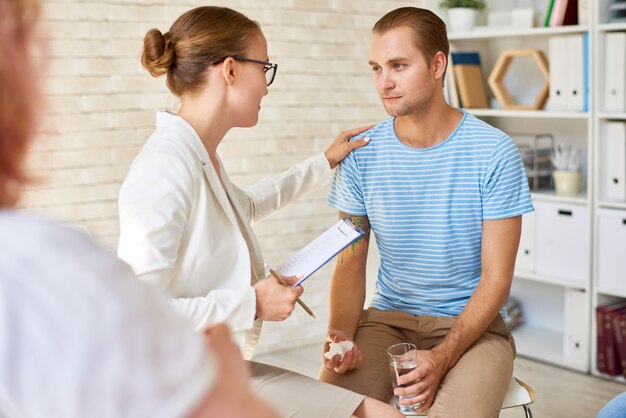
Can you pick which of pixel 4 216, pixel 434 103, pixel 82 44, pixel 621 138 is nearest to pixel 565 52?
pixel 621 138

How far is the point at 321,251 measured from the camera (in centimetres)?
172

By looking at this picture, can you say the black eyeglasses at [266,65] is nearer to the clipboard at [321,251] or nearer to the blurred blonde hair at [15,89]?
the clipboard at [321,251]

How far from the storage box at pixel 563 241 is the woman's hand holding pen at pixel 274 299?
2.11 meters

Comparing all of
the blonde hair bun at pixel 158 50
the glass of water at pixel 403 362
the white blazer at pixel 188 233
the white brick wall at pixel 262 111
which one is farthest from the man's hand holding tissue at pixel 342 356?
the white brick wall at pixel 262 111

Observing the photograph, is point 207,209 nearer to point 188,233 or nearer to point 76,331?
point 188,233

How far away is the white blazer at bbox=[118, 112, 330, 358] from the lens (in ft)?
4.97

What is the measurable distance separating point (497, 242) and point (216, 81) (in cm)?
77

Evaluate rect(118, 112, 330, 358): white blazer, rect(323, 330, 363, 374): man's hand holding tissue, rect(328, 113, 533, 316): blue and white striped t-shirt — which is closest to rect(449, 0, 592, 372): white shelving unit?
rect(328, 113, 533, 316): blue and white striped t-shirt

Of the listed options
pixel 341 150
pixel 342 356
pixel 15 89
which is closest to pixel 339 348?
pixel 342 356

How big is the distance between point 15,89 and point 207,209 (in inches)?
42.1

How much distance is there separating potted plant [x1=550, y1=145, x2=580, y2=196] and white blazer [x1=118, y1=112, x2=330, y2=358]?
2123 millimetres

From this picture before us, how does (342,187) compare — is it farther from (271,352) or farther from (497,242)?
(271,352)

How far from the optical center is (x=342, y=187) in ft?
7.40

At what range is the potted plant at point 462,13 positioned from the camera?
3766 millimetres
